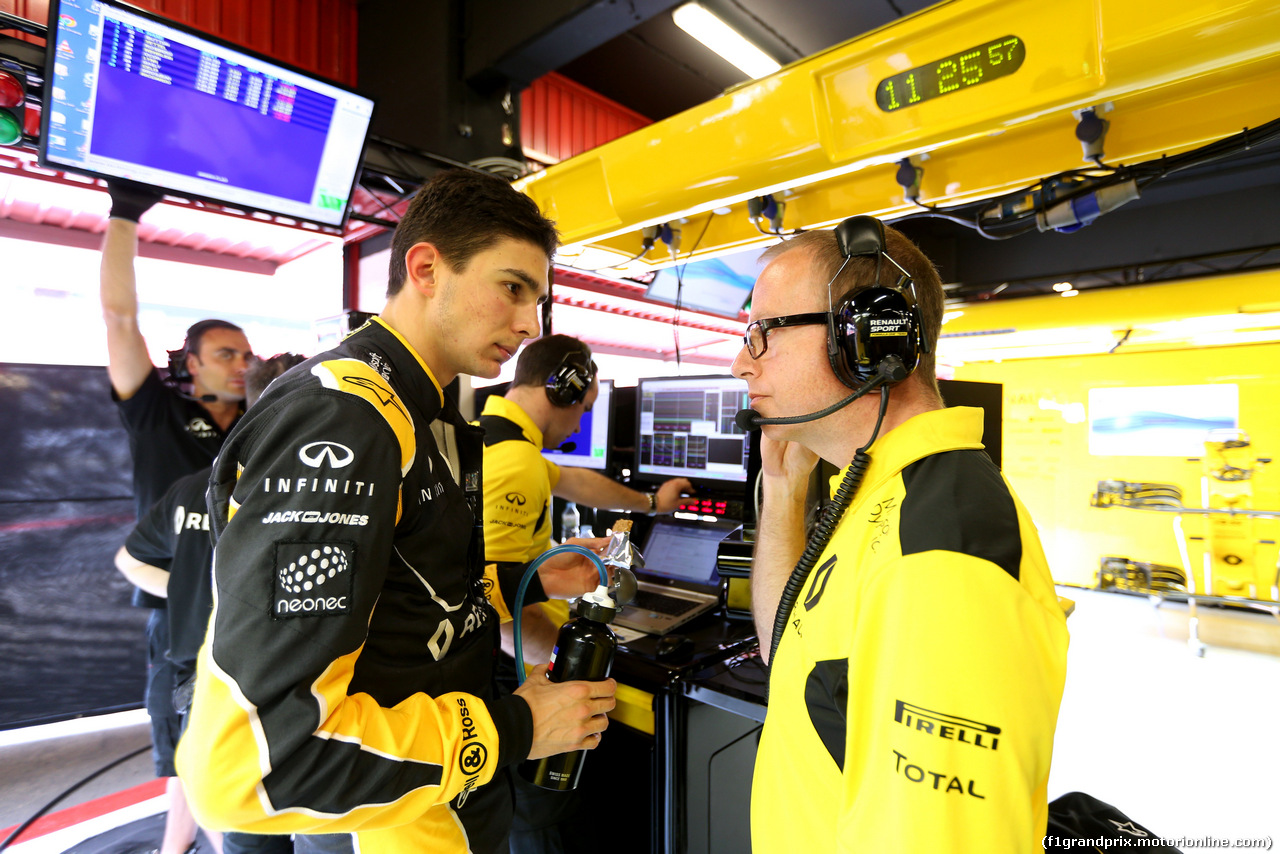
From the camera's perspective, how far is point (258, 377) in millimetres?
2297

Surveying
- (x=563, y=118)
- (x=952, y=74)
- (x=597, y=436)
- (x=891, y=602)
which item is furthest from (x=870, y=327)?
(x=563, y=118)

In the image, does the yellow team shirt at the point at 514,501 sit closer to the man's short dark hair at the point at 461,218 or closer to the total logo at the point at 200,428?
the man's short dark hair at the point at 461,218

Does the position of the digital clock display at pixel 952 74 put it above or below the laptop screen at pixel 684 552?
above

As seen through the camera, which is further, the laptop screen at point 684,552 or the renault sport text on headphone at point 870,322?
the laptop screen at point 684,552

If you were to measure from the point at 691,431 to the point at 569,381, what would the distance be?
550 mm

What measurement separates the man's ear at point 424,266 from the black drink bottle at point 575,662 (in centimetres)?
69

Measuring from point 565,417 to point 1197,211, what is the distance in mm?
9028

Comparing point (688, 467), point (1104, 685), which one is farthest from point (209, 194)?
point (1104, 685)

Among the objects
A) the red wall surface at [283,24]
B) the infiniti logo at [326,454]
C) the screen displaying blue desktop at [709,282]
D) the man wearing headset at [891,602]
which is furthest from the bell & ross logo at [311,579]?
the red wall surface at [283,24]

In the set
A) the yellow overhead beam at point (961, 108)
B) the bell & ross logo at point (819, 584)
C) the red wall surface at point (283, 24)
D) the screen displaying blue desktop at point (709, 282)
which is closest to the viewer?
the bell & ross logo at point (819, 584)

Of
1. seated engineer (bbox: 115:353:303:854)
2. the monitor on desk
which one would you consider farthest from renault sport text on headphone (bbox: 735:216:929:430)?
seated engineer (bbox: 115:353:303:854)

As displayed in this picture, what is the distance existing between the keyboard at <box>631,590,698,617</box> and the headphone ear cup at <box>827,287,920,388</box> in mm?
1218

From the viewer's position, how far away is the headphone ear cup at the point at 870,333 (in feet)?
3.23

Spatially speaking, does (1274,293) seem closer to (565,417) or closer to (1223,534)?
(1223,534)
